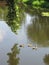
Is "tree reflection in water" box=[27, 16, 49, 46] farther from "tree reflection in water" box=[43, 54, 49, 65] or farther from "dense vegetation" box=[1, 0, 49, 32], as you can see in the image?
"tree reflection in water" box=[43, 54, 49, 65]

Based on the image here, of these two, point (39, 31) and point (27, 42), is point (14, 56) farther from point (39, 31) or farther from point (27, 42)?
point (39, 31)

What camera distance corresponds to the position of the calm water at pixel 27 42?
19.4m

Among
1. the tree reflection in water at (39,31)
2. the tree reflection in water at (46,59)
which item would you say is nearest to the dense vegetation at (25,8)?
the tree reflection in water at (39,31)

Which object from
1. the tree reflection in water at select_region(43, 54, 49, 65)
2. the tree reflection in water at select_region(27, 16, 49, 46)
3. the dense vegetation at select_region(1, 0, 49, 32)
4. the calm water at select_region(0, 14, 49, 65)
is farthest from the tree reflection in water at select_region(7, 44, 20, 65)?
the dense vegetation at select_region(1, 0, 49, 32)

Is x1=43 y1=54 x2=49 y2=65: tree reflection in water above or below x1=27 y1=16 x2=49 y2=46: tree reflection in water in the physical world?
below

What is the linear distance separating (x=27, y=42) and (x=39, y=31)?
5.24 metres

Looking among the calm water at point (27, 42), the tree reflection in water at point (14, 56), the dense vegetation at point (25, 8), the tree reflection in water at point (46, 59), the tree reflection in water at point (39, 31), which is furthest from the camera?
the dense vegetation at point (25, 8)

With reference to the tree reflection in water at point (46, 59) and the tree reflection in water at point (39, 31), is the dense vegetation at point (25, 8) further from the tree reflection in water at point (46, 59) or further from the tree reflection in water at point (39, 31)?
the tree reflection in water at point (46, 59)

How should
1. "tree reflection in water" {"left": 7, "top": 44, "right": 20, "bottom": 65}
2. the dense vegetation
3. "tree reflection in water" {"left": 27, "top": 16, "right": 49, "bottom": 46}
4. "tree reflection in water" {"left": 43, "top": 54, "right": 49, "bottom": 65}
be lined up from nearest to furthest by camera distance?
1. "tree reflection in water" {"left": 7, "top": 44, "right": 20, "bottom": 65}
2. "tree reflection in water" {"left": 43, "top": 54, "right": 49, "bottom": 65}
3. "tree reflection in water" {"left": 27, "top": 16, "right": 49, "bottom": 46}
4. the dense vegetation

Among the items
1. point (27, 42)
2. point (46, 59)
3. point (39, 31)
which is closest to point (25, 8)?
point (39, 31)

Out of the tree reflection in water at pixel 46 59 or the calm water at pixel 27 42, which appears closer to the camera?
the tree reflection in water at pixel 46 59

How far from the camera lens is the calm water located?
1941 cm

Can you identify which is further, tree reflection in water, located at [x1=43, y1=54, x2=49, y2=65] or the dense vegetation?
the dense vegetation

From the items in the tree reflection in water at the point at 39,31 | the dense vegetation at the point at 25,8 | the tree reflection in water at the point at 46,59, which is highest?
the dense vegetation at the point at 25,8
